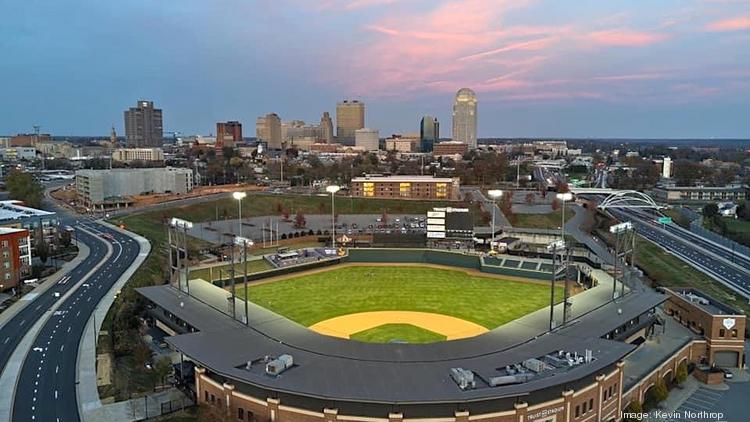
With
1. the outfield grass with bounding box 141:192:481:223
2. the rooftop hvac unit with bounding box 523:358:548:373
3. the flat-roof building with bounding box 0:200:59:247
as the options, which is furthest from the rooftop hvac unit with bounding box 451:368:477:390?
the outfield grass with bounding box 141:192:481:223

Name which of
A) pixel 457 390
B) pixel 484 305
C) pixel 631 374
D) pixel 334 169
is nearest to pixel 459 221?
pixel 484 305

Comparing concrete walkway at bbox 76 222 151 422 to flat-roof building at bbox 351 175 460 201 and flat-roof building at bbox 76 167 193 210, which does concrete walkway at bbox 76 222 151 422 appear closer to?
flat-roof building at bbox 76 167 193 210

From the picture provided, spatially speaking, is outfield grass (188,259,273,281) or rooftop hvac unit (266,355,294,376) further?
outfield grass (188,259,273,281)

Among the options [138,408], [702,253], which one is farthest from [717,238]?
[138,408]

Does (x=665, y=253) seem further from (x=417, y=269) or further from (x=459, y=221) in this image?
(x=417, y=269)

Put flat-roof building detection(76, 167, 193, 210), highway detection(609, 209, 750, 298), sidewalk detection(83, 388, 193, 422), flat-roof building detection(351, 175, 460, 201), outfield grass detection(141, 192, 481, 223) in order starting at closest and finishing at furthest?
sidewalk detection(83, 388, 193, 422) < highway detection(609, 209, 750, 298) < outfield grass detection(141, 192, 481, 223) < flat-roof building detection(76, 167, 193, 210) < flat-roof building detection(351, 175, 460, 201)

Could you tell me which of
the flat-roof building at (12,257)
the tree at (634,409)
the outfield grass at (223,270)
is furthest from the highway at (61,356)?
the tree at (634,409)
